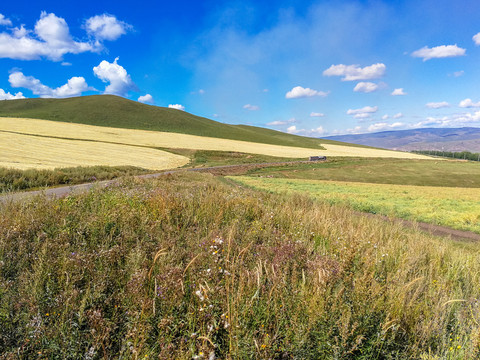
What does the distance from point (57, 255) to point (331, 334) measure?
4003mm

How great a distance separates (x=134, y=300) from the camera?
3025mm

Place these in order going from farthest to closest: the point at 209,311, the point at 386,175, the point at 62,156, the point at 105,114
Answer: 1. the point at 105,114
2. the point at 386,175
3. the point at 62,156
4. the point at 209,311

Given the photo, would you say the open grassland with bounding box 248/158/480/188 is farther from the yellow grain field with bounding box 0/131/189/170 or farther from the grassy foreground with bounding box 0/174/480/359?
the grassy foreground with bounding box 0/174/480/359

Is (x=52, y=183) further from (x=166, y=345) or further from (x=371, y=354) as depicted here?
(x=371, y=354)

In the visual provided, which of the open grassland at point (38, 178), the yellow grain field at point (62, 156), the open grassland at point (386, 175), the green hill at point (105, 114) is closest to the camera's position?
the open grassland at point (38, 178)

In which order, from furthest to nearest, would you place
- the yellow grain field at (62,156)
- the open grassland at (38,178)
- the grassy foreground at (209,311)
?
the yellow grain field at (62,156)
the open grassland at (38,178)
the grassy foreground at (209,311)

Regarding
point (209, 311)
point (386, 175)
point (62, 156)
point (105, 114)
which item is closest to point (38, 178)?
point (62, 156)

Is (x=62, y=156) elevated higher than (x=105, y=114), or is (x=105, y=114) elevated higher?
(x=105, y=114)

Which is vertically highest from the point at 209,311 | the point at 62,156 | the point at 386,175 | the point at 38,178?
the point at 62,156

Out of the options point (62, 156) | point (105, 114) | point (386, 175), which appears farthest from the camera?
point (105, 114)

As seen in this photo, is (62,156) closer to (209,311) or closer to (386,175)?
(209,311)

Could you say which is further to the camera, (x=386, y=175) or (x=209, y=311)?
(x=386, y=175)

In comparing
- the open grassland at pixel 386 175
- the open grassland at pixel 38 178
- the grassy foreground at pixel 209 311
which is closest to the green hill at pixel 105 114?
the open grassland at pixel 386 175

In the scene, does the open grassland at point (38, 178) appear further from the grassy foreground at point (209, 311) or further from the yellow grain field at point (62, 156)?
the grassy foreground at point (209, 311)
